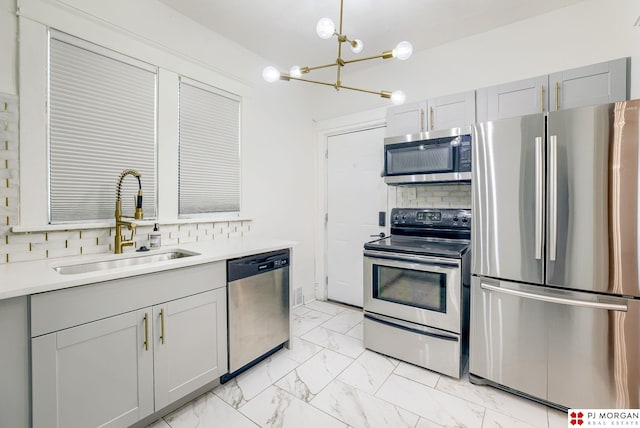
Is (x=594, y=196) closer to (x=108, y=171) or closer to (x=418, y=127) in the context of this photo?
(x=418, y=127)

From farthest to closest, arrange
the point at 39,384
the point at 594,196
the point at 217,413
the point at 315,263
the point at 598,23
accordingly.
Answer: the point at 315,263 → the point at 598,23 → the point at 217,413 → the point at 594,196 → the point at 39,384

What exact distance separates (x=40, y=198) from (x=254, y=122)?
1851 millimetres

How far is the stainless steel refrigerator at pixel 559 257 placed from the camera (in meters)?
1.54

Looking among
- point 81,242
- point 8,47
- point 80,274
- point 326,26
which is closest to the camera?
point 80,274

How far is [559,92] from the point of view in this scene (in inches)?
82.4

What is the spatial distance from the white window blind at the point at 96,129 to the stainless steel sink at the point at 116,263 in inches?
12.8

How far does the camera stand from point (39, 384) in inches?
47.3

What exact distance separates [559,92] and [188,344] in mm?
3117

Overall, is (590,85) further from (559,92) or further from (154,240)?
(154,240)

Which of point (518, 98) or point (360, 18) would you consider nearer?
point (518, 98)

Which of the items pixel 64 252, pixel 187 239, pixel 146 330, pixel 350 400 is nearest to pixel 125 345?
pixel 146 330

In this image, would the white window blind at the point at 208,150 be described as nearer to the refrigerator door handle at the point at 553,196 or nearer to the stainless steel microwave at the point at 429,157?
the stainless steel microwave at the point at 429,157

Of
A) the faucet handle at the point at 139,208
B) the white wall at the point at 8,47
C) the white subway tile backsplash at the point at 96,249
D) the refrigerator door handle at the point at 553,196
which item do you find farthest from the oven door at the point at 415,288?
the white wall at the point at 8,47

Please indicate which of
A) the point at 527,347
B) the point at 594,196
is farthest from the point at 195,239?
the point at 594,196
